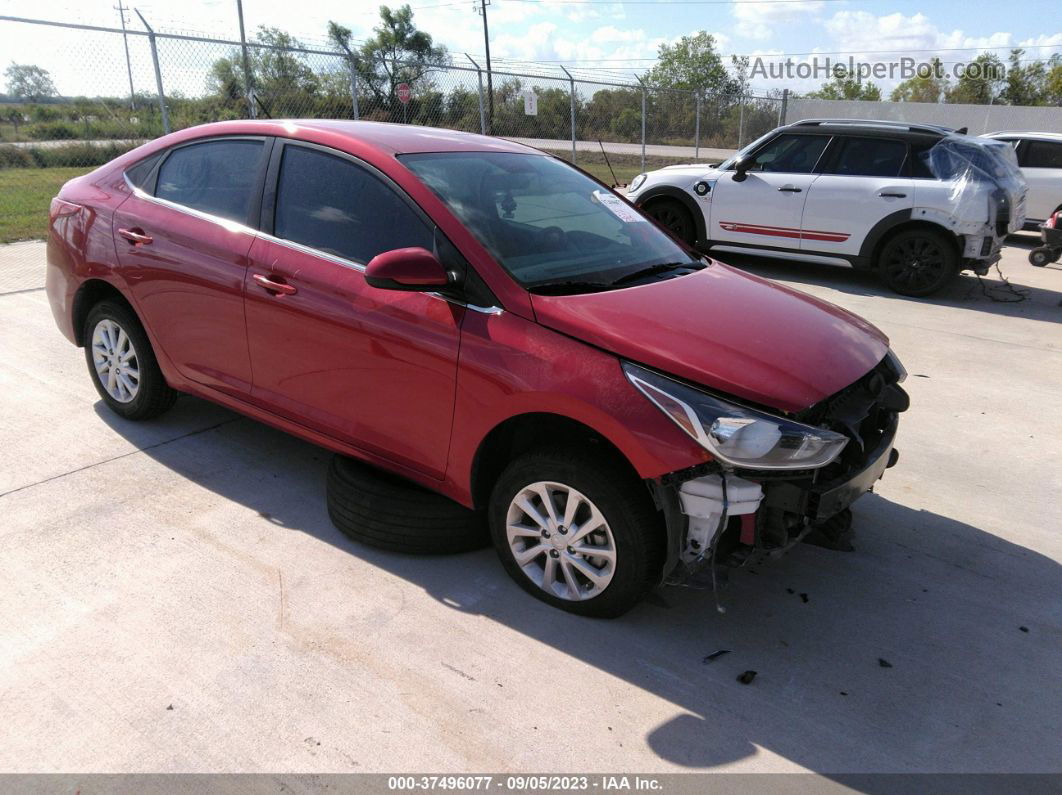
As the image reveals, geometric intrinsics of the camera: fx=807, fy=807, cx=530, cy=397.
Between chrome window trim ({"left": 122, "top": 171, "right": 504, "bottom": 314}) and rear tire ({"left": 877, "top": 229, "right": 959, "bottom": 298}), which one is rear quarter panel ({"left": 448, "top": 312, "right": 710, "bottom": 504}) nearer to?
chrome window trim ({"left": 122, "top": 171, "right": 504, "bottom": 314})

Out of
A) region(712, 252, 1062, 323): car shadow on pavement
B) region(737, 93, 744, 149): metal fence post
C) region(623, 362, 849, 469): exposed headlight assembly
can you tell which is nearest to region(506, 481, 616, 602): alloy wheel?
region(623, 362, 849, 469): exposed headlight assembly

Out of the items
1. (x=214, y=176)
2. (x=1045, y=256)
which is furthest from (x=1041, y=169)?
(x=214, y=176)

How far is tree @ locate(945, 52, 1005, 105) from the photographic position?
45000mm

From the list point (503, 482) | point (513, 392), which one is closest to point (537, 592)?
point (503, 482)

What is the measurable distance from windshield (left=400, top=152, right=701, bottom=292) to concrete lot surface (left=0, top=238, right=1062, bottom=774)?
52.0 inches

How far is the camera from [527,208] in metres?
3.67

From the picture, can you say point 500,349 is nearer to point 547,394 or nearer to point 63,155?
point 547,394

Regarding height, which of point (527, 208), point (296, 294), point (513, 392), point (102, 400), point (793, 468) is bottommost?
point (102, 400)

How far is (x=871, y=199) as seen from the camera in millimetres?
8789

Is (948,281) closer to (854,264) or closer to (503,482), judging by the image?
(854,264)

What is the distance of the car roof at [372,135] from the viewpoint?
3623mm

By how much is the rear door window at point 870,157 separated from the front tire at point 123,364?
7601mm

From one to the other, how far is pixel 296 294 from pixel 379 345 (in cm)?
52

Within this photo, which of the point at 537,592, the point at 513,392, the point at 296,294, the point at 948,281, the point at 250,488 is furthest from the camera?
the point at 948,281
